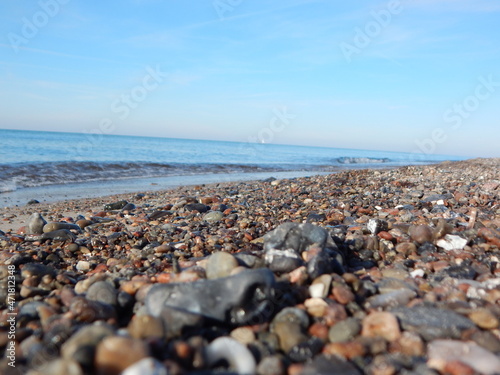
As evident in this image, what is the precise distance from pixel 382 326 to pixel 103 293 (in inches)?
68.3

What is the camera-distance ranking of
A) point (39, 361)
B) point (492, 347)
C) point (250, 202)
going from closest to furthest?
point (39, 361)
point (492, 347)
point (250, 202)

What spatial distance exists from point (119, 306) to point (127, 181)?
13.3m

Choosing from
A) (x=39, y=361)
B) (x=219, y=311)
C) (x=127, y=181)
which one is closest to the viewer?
(x=39, y=361)

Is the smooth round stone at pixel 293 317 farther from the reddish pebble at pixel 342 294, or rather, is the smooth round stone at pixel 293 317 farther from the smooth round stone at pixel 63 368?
the smooth round stone at pixel 63 368

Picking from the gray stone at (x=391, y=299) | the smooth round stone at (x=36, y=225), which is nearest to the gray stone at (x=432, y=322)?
the gray stone at (x=391, y=299)

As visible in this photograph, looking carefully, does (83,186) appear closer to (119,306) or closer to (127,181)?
(127,181)

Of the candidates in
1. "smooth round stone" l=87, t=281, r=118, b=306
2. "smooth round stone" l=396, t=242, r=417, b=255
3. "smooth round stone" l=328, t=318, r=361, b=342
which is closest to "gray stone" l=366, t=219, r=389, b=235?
"smooth round stone" l=396, t=242, r=417, b=255

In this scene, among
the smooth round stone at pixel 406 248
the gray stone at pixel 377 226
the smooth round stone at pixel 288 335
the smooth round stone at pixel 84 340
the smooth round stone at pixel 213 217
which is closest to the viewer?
the smooth round stone at pixel 84 340

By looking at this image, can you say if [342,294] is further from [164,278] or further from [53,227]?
[53,227]

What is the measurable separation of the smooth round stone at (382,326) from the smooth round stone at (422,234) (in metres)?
1.87

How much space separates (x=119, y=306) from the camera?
2404 millimetres

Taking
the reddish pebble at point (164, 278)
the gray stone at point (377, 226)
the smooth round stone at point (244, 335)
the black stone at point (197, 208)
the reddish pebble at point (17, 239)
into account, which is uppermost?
the gray stone at point (377, 226)

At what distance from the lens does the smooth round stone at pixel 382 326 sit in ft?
6.27

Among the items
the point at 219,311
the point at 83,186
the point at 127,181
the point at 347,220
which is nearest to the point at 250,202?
the point at 347,220
